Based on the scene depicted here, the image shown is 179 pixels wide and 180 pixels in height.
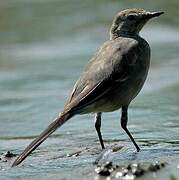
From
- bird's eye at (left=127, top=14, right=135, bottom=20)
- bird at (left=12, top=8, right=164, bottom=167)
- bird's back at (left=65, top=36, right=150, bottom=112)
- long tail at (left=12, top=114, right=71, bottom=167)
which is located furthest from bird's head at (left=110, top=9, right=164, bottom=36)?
long tail at (left=12, top=114, right=71, bottom=167)

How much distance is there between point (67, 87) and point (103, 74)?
4056 millimetres

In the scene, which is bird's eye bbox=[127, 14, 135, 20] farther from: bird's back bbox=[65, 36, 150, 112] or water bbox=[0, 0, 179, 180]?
water bbox=[0, 0, 179, 180]

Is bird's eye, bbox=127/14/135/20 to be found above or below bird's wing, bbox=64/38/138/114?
above

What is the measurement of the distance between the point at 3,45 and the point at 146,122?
555cm

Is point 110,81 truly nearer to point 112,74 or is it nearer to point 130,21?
point 112,74

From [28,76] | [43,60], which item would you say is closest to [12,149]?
[28,76]

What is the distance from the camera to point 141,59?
884cm

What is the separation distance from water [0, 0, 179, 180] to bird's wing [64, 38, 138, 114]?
55cm

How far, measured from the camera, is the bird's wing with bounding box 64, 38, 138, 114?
330 inches

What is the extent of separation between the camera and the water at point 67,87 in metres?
8.43

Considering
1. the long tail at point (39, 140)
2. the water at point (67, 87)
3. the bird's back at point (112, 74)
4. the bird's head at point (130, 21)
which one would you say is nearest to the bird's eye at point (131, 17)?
the bird's head at point (130, 21)

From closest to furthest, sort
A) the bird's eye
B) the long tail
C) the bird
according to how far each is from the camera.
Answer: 1. the long tail
2. the bird
3. the bird's eye

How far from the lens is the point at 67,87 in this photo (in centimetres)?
1253

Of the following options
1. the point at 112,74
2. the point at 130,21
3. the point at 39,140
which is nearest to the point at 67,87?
the point at 130,21
